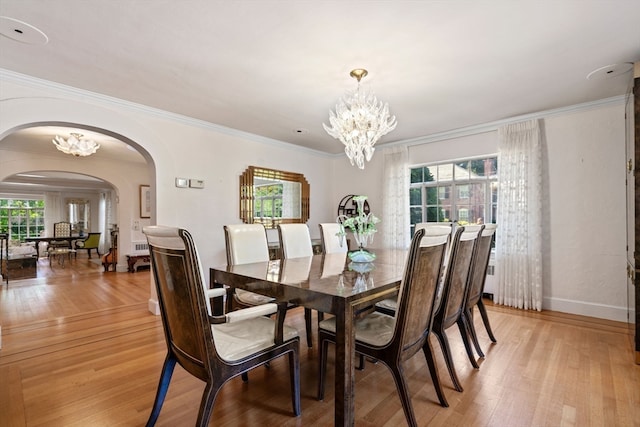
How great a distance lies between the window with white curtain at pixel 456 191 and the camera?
14.1 ft

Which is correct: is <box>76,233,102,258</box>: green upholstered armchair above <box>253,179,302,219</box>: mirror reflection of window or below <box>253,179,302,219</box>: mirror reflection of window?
below

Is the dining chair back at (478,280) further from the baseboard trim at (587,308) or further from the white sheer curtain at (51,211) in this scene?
the white sheer curtain at (51,211)

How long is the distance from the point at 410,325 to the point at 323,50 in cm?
209

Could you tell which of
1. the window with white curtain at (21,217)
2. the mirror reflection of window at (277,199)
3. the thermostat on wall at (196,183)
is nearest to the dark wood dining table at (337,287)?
the thermostat on wall at (196,183)

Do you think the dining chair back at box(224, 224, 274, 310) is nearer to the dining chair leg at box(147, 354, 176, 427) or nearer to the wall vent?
the dining chair leg at box(147, 354, 176, 427)

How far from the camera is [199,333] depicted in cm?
135

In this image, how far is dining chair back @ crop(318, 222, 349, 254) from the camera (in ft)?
11.3

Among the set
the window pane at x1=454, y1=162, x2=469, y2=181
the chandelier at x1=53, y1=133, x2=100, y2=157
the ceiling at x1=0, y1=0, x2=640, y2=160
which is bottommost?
the window pane at x1=454, y1=162, x2=469, y2=181

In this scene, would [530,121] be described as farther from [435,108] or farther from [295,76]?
[295,76]

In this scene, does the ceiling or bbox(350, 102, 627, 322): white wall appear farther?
bbox(350, 102, 627, 322): white wall

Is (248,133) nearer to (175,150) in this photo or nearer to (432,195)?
(175,150)

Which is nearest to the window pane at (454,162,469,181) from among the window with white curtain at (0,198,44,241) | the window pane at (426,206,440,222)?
the window pane at (426,206,440,222)

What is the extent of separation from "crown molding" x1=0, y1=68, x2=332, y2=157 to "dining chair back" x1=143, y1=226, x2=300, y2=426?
2526mm

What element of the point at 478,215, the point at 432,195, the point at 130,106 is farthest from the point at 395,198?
the point at 130,106
